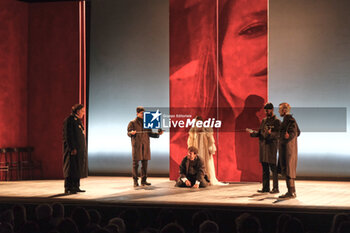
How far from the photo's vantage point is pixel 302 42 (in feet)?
31.0

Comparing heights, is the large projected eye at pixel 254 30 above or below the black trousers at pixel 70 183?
above

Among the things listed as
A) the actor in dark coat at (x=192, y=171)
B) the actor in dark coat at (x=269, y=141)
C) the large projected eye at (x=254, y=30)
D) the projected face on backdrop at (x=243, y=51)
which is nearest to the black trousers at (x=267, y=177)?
the actor in dark coat at (x=269, y=141)

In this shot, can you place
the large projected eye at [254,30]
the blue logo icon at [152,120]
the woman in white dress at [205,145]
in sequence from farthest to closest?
the large projected eye at [254,30]
the woman in white dress at [205,145]
the blue logo icon at [152,120]

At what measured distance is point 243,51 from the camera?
8.70 m

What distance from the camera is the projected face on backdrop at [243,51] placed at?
8578 millimetres

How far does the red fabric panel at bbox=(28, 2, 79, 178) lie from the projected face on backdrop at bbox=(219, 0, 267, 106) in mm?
3228

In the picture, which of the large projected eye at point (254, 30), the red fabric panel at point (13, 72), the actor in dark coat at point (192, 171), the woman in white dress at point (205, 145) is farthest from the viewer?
the red fabric panel at point (13, 72)

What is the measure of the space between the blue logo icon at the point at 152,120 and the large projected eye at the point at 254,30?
90.5 inches

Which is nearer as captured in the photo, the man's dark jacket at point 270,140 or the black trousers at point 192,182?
the man's dark jacket at point 270,140

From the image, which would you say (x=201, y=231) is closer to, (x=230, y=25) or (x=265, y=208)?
(x=265, y=208)

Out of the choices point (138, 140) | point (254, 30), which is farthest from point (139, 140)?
point (254, 30)

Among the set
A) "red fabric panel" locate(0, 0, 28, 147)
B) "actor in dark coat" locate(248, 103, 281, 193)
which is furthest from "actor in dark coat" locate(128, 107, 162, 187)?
"red fabric panel" locate(0, 0, 28, 147)

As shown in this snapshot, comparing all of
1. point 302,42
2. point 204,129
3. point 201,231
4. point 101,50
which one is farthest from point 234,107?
point 201,231

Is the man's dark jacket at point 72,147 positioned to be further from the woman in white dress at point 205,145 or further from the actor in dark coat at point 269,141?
the actor in dark coat at point 269,141
